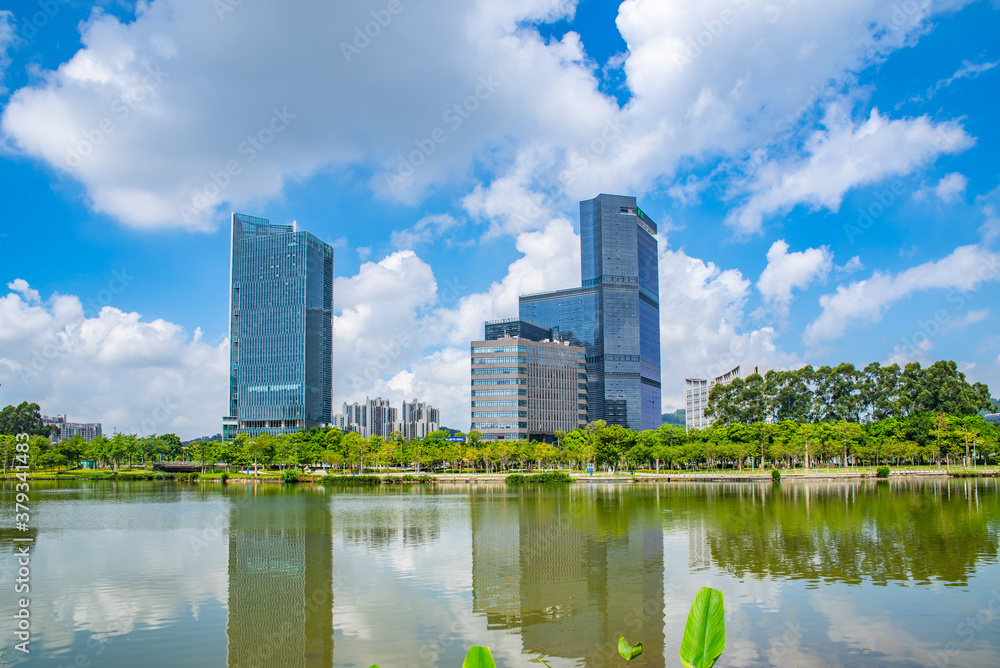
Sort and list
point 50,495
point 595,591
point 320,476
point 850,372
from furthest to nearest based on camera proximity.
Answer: point 850,372
point 320,476
point 50,495
point 595,591

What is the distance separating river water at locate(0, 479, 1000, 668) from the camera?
19.0 m

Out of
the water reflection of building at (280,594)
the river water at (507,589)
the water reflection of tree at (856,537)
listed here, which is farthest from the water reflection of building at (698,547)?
the water reflection of building at (280,594)

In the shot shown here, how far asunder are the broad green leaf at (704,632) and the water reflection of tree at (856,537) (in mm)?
23118

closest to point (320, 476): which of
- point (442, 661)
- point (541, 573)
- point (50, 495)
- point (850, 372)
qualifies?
point (50, 495)

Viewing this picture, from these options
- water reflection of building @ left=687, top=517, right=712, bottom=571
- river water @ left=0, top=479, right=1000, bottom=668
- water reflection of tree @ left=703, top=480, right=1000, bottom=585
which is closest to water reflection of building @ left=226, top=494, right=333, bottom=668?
river water @ left=0, top=479, right=1000, bottom=668

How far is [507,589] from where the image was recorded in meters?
26.0

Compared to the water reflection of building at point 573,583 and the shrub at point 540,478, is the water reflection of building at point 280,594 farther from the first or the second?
the shrub at point 540,478

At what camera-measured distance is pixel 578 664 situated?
17625mm

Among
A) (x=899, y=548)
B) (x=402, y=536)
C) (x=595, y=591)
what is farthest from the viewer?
(x=402, y=536)

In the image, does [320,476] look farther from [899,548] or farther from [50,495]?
[899,548]

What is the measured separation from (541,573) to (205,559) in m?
17.2

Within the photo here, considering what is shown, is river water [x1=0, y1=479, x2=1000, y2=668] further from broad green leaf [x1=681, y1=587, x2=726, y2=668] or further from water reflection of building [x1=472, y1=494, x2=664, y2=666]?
broad green leaf [x1=681, y1=587, x2=726, y2=668]

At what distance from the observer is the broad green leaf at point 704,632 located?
22.4 feet

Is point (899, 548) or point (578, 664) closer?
point (578, 664)
